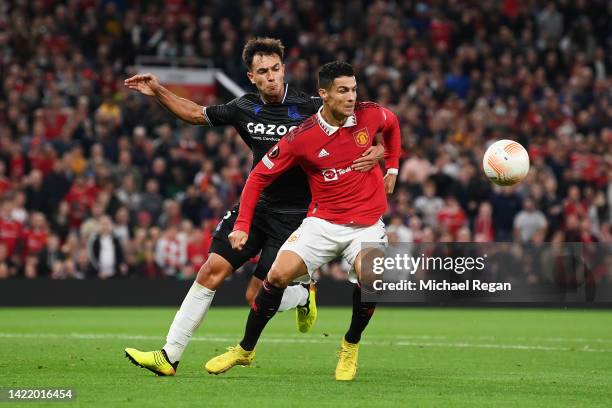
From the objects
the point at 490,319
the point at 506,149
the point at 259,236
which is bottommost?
the point at 490,319

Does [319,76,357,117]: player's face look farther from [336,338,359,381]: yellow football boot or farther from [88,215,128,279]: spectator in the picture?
[88,215,128,279]: spectator

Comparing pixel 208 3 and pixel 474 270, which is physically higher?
pixel 208 3

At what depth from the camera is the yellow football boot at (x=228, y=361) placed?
9.28 m

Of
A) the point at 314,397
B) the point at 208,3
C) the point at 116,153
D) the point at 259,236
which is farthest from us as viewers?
the point at 208,3

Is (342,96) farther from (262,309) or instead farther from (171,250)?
(171,250)

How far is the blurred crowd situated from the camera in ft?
65.1

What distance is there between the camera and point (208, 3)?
26.3 meters

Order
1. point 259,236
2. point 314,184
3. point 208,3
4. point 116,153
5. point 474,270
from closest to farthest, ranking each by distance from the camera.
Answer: point 314,184, point 259,236, point 474,270, point 116,153, point 208,3

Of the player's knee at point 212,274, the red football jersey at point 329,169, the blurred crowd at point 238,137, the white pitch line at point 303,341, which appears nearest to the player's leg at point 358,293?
the red football jersey at point 329,169

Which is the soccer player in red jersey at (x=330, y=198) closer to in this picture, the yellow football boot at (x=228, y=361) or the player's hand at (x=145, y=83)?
the yellow football boot at (x=228, y=361)

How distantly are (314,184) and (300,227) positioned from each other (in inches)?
13.9

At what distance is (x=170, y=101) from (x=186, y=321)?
1818mm

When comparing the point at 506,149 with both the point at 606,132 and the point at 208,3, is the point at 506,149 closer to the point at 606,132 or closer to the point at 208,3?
the point at 606,132

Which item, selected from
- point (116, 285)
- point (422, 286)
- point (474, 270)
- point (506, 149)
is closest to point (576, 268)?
point (474, 270)
